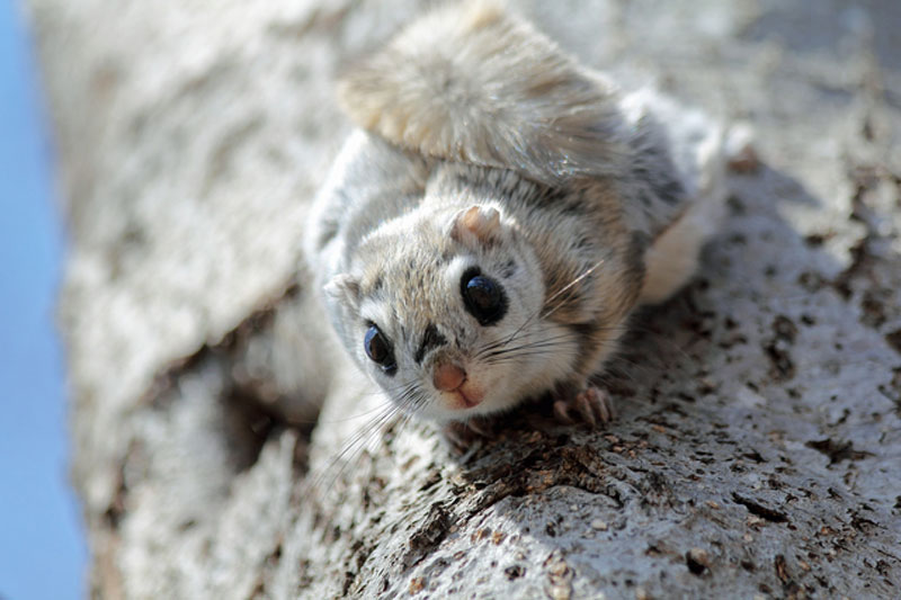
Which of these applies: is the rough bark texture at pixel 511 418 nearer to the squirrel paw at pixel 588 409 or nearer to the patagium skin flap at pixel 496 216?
the squirrel paw at pixel 588 409

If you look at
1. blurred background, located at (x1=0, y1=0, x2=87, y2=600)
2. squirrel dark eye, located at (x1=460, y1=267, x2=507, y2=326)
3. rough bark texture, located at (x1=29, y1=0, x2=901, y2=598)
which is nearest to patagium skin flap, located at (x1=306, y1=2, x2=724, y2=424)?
squirrel dark eye, located at (x1=460, y1=267, x2=507, y2=326)

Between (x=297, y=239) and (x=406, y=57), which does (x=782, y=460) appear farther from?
(x=297, y=239)

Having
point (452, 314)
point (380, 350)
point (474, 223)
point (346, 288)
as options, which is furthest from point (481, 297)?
point (346, 288)

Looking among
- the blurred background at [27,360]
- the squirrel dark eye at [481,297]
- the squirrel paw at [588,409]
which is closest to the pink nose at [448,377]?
the squirrel dark eye at [481,297]

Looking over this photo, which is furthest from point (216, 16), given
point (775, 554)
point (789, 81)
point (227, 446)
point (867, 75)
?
point (775, 554)

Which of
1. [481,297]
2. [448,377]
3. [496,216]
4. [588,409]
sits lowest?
[588,409]

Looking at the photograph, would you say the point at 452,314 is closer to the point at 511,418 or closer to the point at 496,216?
the point at 496,216
